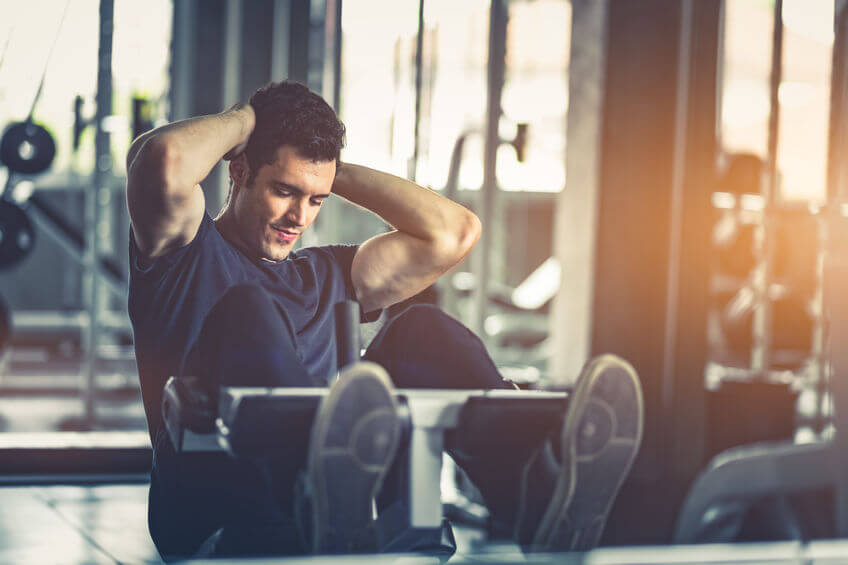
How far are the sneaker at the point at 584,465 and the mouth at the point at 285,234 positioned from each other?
0.43 metres

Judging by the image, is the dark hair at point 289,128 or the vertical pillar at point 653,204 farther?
the vertical pillar at point 653,204

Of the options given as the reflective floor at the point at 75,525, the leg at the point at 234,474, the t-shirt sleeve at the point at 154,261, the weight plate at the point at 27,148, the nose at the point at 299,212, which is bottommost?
the reflective floor at the point at 75,525

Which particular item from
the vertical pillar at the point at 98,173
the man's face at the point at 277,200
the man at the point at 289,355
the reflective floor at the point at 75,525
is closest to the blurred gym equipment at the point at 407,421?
the man at the point at 289,355

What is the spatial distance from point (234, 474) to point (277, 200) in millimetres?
355

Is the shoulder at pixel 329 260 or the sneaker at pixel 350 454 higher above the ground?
the shoulder at pixel 329 260

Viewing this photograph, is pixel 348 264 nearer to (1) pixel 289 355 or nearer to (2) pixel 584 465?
(1) pixel 289 355

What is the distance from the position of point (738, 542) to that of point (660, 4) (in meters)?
1.57

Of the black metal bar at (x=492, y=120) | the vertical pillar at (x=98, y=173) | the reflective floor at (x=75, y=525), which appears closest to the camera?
the reflective floor at (x=75, y=525)

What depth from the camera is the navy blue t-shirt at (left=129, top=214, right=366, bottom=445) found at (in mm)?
1164

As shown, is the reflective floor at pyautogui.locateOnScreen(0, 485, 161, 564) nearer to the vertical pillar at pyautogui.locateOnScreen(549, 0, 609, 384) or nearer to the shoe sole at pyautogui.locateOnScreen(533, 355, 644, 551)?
the shoe sole at pyautogui.locateOnScreen(533, 355, 644, 551)

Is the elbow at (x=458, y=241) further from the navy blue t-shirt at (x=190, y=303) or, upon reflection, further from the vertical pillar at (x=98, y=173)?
the vertical pillar at (x=98, y=173)

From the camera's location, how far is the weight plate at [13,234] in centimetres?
315

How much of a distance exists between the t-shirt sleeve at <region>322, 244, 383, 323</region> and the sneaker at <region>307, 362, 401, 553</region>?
327 mm

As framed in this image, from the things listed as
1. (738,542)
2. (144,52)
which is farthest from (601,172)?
(144,52)
